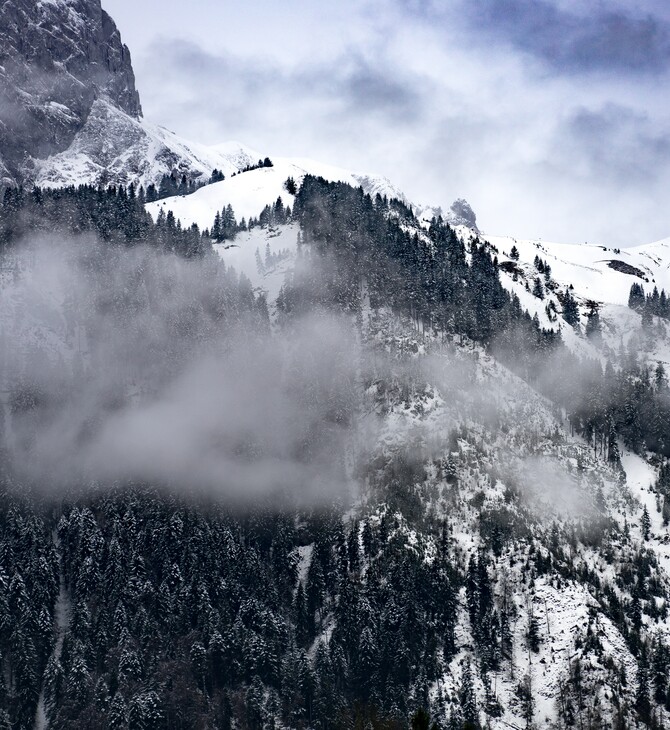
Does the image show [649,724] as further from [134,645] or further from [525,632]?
[134,645]

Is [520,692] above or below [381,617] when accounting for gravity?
below

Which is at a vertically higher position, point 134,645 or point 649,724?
point 134,645

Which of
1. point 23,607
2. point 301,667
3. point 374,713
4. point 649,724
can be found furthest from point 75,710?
point 649,724

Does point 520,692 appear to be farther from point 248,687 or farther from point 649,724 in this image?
point 248,687

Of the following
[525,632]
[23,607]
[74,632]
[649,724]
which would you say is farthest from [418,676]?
[23,607]

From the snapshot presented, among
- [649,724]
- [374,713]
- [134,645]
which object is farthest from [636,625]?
[134,645]

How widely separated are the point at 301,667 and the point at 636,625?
7339 centimetres

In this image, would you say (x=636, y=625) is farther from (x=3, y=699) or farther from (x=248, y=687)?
(x=3, y=699)

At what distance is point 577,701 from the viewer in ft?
604

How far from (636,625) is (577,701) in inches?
958

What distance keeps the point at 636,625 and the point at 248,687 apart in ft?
277

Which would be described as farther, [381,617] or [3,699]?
[381,617]

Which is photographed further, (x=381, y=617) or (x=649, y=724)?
(x=381, y=617)

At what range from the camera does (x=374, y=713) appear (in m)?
180
